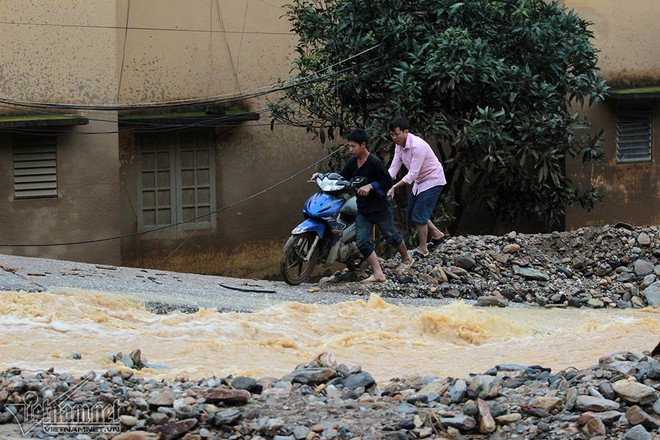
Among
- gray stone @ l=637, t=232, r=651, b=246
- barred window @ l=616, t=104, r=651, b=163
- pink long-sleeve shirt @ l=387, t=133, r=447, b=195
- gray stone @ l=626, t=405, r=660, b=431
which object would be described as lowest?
gray stone @ l=626, t=405, r=660, b=431

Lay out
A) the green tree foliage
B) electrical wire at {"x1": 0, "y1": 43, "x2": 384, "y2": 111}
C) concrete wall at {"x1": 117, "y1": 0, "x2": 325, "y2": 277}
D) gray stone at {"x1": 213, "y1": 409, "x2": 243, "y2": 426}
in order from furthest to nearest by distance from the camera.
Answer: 1. concrete wall at {"x1": 117, "y1": 0, "x2": 325, "y2": 277}
2. electrical wire at {"x1": 0, "y1": 43, "x2": 384, "y2": 111}
3. the green tree foliage
4. gray stone at {"x1": 213, "y1": 409, "x2": 243, "y2": 426}

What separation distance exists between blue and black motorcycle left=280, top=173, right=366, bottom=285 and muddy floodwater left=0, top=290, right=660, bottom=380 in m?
1.66

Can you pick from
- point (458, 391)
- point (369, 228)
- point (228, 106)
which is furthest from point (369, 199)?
point (458, 391)

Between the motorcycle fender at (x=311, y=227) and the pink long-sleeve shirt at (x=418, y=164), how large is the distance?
0.97 m

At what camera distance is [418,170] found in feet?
41.1

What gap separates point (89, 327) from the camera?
9219mm

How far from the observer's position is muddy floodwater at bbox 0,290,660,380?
8.02 meters

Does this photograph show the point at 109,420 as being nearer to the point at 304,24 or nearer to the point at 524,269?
the point at 524,269

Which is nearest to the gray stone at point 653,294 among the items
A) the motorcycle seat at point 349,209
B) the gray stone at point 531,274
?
the gray stone at point 531,274

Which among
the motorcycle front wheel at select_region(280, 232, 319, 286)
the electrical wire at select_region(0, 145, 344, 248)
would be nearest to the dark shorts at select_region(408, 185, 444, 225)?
the motorcycle front wheel at select_region(280, 232, 319, 286)

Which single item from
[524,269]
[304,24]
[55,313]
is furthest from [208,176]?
[55,313]

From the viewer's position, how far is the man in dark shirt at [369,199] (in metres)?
12.0

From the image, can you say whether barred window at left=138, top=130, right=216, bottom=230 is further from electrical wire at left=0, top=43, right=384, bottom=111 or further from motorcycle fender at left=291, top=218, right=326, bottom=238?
motorcycle fender at left=291, top=218, right=326, bottom=238

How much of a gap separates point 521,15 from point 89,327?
815 centimetres
